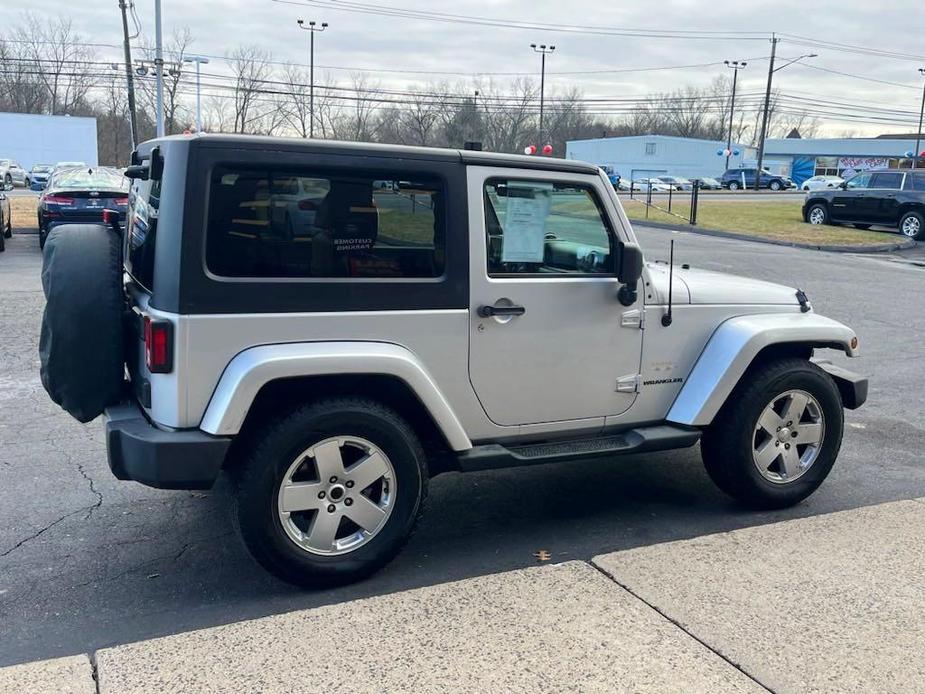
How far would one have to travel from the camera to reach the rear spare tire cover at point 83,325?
140 inches

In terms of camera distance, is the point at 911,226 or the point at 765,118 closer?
the point at 911,226

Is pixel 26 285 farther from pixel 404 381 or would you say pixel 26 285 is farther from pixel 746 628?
pixel 746 628

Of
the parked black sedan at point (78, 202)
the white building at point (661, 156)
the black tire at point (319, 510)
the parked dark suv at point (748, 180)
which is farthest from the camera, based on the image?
the white building at point (661, 156)

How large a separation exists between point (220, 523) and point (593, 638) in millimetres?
2144

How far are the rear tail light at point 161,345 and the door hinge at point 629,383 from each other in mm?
2173

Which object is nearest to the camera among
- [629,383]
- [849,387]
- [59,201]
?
[629,383]

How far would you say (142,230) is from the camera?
12.6 ft

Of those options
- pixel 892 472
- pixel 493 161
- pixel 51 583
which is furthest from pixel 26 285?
pixel 892 472

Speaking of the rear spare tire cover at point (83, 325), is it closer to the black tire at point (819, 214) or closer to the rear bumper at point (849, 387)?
the rear bumper at point (849, 387)

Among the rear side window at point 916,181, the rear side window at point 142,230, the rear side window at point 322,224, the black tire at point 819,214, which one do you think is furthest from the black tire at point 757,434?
the black tire at point 819,214

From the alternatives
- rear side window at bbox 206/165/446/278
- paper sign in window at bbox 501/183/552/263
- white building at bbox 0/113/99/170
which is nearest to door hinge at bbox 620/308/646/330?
paper sign in window at bbox 501/183/552/263

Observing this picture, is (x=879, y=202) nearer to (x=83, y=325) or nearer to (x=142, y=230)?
(x=142, y=230)

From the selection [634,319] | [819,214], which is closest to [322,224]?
[634,319]

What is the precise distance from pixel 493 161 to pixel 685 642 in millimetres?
2214
